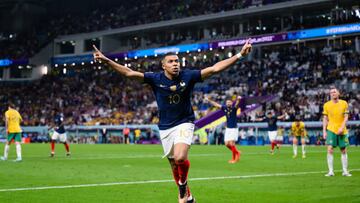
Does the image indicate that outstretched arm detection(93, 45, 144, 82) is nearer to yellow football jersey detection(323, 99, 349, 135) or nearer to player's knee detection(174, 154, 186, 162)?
player's knee detection(174, 154, 186, 162)

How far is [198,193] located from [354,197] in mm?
3014

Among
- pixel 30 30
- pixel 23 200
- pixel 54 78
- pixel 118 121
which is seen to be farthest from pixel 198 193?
pixel 30 30

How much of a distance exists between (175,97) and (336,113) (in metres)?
7.07

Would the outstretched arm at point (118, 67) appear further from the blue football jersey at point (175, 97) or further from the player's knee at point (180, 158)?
the player's knee at point (180, 158)

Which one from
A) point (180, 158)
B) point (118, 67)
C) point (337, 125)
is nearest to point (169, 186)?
point (180, 158)

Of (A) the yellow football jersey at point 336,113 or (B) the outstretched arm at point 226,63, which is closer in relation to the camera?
(B) the outstretched arm at point 226,63

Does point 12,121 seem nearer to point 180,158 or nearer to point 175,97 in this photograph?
point 175,97

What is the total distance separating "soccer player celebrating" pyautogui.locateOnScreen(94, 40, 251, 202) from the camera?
8461 millimetres

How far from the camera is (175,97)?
8.59 meters

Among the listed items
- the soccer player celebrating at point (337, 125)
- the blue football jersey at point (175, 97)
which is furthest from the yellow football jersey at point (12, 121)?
the blue football jersey at point (175, 97)

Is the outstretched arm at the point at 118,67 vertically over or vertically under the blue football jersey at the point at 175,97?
over

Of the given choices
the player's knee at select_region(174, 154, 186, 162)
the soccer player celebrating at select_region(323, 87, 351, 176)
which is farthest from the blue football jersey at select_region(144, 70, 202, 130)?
the soccer player celebrating at select_region(323, 87, 351, 176)

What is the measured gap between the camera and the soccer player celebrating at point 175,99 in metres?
8.46

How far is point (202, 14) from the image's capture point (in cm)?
6094
